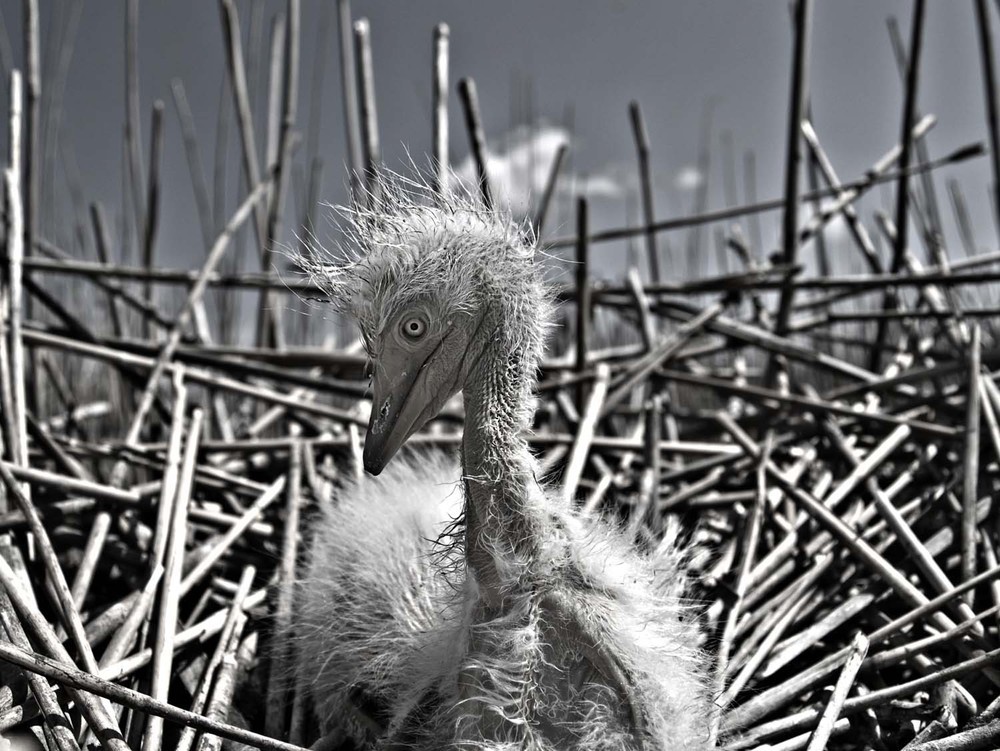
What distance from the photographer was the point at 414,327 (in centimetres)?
99

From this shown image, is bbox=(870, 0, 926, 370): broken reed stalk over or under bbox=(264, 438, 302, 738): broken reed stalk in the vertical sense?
over

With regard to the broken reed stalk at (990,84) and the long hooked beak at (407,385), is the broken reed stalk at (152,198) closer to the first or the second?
the long hooked beak at (407,385)

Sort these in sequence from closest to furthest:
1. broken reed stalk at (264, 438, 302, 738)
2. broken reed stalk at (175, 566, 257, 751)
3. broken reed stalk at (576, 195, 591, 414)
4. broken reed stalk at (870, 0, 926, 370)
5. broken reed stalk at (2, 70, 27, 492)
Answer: broken reed stalk at (175, 566, 257, 751), broken reed stalk at (264, 438, 302, 738), broken reed stalk at (2, 70, 27, 492), broken reed stalk at (576, 195, 591, 414), broken reed stalk at (870, 0, 926, 370)

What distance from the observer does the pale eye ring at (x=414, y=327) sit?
993 millimetres

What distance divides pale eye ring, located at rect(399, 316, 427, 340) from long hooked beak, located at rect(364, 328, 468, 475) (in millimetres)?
23

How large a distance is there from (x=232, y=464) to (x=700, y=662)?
131cm

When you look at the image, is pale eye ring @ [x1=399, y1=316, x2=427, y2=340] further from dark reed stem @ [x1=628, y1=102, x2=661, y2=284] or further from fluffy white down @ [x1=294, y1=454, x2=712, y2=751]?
dark reed stem @ [x1=628, y1=102, x2=661, y2=284]

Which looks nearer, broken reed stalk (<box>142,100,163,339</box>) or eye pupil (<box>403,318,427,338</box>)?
eye pupil (<box>403,318,427,338</box>)

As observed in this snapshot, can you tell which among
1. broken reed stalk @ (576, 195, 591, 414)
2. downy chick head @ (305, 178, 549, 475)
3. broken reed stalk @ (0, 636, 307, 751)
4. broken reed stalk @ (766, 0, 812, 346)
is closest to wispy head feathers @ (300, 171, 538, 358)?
downy chick head @ (305, 178, 549, 475)

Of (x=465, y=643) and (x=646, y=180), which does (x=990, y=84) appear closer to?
(x=646, y=180)

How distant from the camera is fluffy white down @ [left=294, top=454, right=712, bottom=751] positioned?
36.6 inches

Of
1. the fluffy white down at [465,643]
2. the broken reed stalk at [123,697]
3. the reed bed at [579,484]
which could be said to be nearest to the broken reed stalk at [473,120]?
the reed bed at [579,484]

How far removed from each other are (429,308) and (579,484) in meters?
0.89

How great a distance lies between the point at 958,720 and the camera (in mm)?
1068
